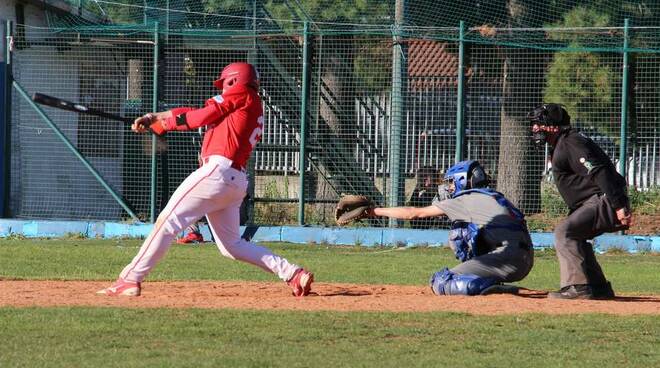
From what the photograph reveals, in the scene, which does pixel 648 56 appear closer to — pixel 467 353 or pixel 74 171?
pixel 74 171

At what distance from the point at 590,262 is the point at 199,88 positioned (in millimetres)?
11634

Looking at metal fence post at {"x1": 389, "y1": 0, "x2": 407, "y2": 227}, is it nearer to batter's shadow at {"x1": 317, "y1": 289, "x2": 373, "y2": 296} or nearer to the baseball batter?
batter's shadow at {"x1": 317, "y1": 289, "x2": 373, "y2": 296}

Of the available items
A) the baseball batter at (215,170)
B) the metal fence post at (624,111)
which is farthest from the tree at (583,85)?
the baseball batter at (215,170)

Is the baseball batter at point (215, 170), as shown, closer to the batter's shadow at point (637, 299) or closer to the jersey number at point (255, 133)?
the jersey number at point (255, 133)

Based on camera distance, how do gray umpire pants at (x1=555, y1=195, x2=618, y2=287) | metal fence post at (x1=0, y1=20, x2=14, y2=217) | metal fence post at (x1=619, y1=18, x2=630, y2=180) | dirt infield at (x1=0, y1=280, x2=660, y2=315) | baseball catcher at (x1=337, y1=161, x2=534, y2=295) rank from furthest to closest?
metal fence post at (x1=0, y1=20, x2=14, y2=217) < metal fence post at (x1=619, y1=18, x2=630, y2=180) < baseball catcher at (x1=337, y1=161, x2=534, y2=295) < gray umpire pants at (x1=555, y1=195, x2=618, y2=287) < dirt infield at (x1=0, y1=280, x2=660, y2=315)

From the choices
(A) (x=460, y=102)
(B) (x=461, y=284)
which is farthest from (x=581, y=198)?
(A) (x=460, y=102)

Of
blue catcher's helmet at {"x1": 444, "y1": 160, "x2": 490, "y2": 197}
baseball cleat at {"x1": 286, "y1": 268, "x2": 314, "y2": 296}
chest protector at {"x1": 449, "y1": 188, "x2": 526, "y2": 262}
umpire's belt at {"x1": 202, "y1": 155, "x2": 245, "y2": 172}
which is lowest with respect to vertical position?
baseball cleat at {"x1": 286, "y1": 268, "x2": 314, "y2": 296}

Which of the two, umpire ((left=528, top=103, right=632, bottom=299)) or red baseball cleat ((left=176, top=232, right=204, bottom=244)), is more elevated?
umpire ((left=528, top=103, right=632, bottom=299))

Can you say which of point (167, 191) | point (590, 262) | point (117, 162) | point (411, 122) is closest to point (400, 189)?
point (411, 122)

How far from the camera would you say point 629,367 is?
683 centimetres

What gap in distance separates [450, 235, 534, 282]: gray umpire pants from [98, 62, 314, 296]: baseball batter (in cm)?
217

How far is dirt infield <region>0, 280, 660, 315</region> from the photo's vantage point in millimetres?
9359

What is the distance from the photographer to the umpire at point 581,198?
396 inches

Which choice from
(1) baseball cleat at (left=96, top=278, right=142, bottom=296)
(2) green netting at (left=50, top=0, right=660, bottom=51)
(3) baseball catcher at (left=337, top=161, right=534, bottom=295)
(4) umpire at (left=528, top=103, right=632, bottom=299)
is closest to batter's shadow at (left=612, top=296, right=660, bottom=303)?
(4) umpire at (left=528, top=103, right=632, bottom=299)
